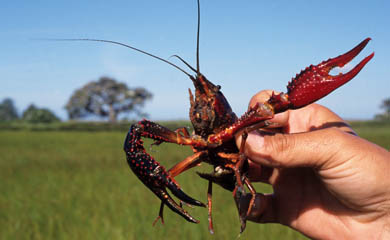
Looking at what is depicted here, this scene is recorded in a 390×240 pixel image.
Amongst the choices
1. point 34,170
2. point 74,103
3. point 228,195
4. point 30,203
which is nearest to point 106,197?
point 30,203

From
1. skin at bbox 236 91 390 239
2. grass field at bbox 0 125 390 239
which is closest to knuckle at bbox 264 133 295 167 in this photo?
skin at bbox 236 91 390 239

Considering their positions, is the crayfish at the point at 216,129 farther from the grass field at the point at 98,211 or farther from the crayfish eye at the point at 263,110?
the grass field at the point at 98,211

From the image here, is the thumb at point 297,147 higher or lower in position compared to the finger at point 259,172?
higher

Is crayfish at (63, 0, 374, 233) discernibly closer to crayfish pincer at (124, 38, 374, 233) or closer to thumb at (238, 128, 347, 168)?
crayfish pincer at (124, 38, 374, 233)

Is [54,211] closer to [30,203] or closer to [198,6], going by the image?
[30,203]

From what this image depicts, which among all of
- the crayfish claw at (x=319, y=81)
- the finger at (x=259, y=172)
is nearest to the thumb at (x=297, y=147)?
the crayfish claw at (x=319, y=81)

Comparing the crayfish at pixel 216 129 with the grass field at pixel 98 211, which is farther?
the grass field at pixel 98 211

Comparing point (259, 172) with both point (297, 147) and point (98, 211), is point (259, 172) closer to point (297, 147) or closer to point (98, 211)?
point (297, 147)

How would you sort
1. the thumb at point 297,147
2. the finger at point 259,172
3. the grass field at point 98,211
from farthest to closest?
the grass field at point 98,211 < the finger at point 259,172 < the thumb at point 297,147
